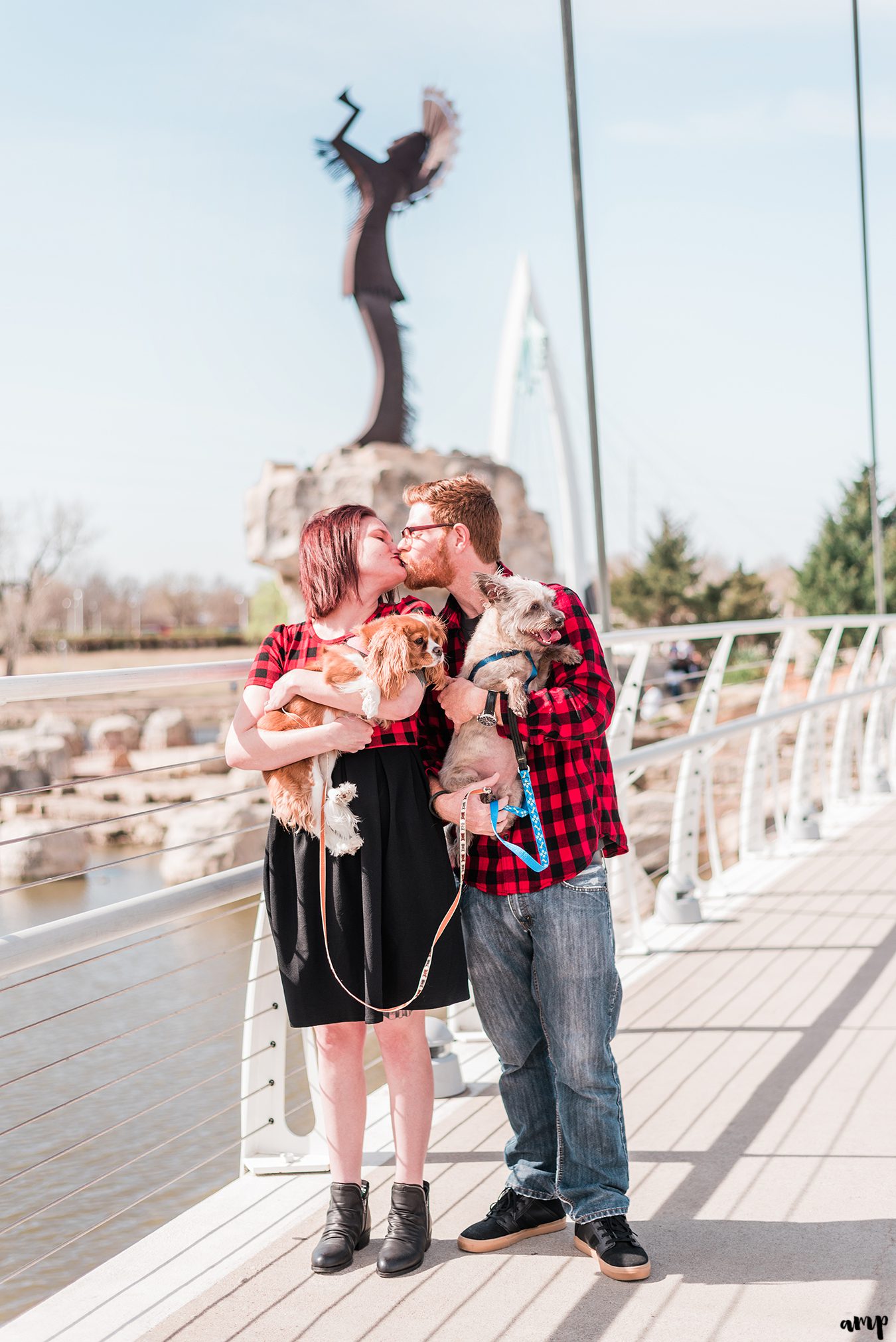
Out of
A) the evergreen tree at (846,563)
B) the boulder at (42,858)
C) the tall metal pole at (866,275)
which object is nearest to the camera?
the tall metal pole at (866,275)

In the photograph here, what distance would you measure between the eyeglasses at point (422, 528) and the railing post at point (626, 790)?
2.09 meters

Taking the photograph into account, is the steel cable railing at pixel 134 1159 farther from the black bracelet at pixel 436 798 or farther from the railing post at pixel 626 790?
the railing post at pixel 626 790

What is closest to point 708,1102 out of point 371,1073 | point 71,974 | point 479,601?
point 479,601

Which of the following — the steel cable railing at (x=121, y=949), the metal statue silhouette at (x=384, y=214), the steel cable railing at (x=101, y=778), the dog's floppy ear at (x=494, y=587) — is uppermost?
the metal statue silhouette at (x=384, y=214)

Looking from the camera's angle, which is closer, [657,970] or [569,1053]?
[569,1053]

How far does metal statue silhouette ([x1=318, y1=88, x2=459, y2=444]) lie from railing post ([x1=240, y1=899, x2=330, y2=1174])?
48.9 feet

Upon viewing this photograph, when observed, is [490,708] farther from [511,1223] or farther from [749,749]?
[749,749]

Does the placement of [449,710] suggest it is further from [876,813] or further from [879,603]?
[879,603]

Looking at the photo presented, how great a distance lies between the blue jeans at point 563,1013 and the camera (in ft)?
7.14

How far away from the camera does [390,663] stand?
2.03m

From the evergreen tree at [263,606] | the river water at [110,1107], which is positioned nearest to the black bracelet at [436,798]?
the river water at [110,1107]

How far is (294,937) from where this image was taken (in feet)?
7.17

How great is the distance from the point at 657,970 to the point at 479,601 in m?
2.35

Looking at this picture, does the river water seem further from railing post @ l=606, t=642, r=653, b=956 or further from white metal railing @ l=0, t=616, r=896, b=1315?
railing post @ l=606, t=642, r=653, b=956
